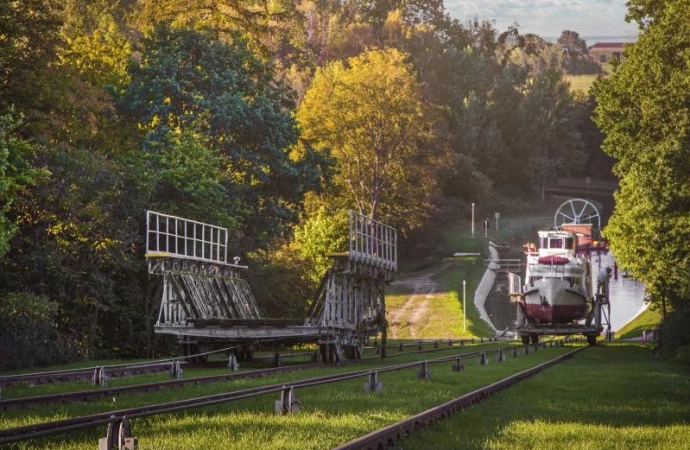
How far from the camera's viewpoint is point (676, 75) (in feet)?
176

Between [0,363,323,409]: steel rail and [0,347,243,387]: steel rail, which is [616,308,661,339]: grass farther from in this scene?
[0,363,323,409]: steel rail

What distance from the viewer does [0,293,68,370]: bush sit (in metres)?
40.0

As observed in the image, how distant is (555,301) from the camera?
6912 centimetres

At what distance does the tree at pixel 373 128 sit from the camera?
97250mm

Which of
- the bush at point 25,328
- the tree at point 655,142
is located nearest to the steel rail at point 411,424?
the bush at point 25,328

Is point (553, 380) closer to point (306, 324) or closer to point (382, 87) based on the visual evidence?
point (306, 324)

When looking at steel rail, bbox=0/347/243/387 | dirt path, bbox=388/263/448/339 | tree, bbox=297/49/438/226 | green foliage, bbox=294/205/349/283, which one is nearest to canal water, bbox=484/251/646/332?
dirt path, bbox=388/263/448/339

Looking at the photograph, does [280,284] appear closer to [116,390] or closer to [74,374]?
[74,374]

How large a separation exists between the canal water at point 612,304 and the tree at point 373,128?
1099 cm

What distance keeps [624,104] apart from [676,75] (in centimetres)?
446

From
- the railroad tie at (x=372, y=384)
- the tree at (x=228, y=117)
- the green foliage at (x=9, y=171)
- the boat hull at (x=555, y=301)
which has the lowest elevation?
the railroad tie at (x=372, y=384)

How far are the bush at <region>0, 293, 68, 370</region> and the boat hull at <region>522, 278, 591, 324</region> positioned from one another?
114 feet

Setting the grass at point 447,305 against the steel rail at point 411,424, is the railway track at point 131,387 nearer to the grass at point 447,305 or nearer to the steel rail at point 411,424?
the steel rail at point 411,424

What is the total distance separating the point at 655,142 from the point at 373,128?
45.2 meters
